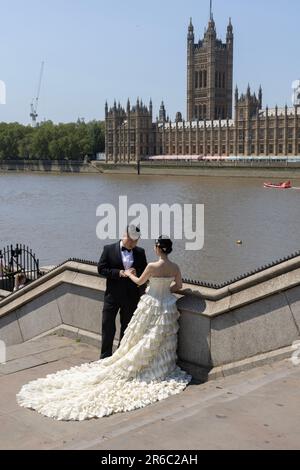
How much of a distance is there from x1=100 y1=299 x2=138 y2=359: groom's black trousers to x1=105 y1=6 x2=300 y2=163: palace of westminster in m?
98.2

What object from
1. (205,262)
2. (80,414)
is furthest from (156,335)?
(205,262)

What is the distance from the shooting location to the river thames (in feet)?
77.4

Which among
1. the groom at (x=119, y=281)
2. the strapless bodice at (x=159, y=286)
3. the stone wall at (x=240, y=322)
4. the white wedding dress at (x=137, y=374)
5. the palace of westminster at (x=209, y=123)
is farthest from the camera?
the palace of westminster at (x=209, y=123)

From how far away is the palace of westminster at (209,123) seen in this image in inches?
4156

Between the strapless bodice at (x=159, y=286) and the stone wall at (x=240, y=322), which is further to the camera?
the strapless bodice at (x=159, y=286)

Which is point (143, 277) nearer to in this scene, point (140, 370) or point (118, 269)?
point (118, 269)

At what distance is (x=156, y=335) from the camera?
5801 mm

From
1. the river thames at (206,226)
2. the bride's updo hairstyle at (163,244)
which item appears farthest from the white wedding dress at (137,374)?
the river thames at (206,226)

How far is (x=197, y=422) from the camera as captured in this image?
431 cm

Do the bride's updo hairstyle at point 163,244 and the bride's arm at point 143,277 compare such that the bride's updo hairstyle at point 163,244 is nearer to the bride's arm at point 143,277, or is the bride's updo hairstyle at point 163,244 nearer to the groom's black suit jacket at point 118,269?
the bride's arm at point 143,277

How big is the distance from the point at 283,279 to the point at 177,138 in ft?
392

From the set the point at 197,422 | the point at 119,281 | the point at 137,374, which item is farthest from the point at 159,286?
the point at 197,422

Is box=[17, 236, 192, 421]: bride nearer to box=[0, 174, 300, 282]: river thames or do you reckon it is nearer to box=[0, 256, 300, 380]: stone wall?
box=[0, 256, 300, 380]: stone wall

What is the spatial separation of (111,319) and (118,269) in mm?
536
